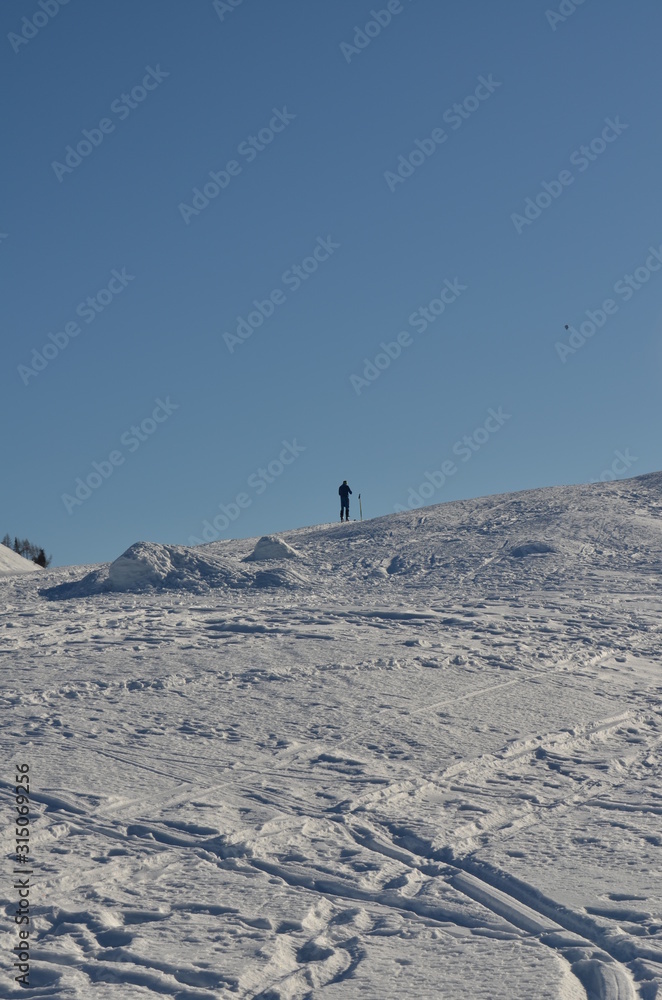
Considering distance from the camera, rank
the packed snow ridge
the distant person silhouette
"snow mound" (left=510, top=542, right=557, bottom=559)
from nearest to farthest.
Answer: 1. the packed snow ridge
2. "snow mound" (left=510, top=542, right=557, bottom=559)
3. the distant person silhouette

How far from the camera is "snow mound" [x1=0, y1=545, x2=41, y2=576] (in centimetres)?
2509

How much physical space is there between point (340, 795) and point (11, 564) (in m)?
21.0

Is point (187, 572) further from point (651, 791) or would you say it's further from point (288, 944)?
point (288, 944)

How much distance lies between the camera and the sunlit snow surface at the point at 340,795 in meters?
4.63

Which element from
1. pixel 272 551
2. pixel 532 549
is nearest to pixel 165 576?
pixel 272 551

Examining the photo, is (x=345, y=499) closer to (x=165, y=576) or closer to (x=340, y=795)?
(x=165, y=576)

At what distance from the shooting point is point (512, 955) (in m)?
4.65

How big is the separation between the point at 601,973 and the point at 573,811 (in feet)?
7.81

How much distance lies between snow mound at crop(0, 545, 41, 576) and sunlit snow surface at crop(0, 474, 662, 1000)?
10.1 m

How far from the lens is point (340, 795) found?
7.08 metres

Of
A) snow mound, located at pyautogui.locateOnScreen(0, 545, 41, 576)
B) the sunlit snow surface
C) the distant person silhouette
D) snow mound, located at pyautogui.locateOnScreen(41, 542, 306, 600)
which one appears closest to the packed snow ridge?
snow mound, located at pyautogui.locateOnScreen(41, 542, 306, 600)

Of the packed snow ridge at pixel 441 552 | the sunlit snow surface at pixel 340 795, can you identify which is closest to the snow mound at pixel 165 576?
the packed snow ridge at pixel 441 552

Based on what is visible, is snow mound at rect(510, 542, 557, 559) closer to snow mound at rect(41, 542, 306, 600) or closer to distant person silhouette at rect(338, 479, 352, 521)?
snow mound at rect(41, 542, 306, 600)

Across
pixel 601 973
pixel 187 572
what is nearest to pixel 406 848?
pixel 601 973
